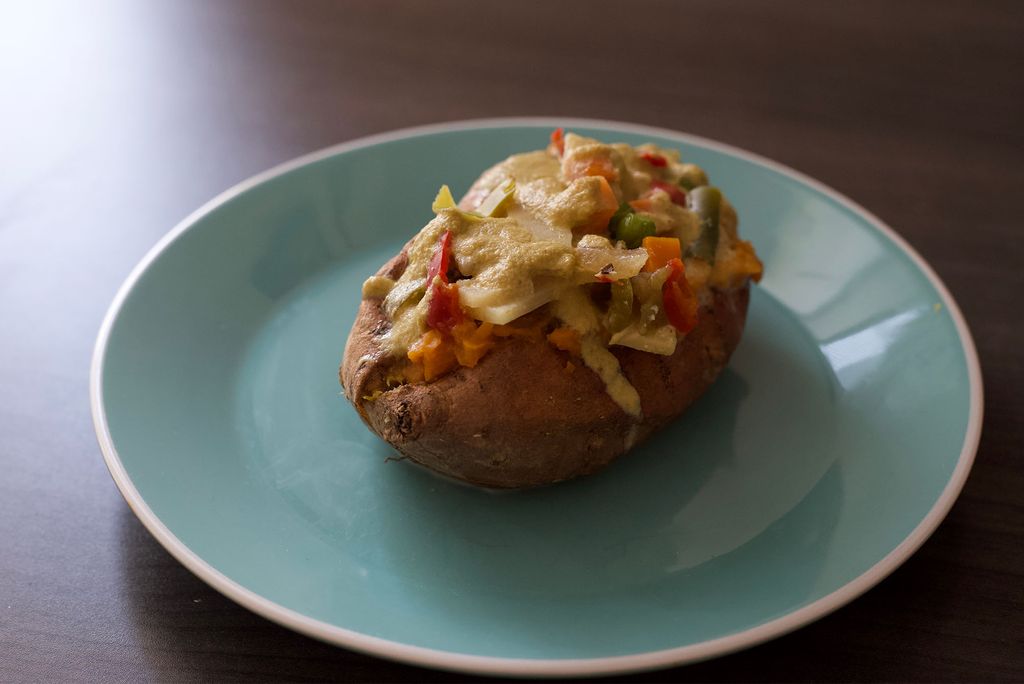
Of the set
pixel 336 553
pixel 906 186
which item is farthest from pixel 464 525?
pixel 906 186

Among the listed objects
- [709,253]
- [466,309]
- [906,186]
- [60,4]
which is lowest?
[906,186]

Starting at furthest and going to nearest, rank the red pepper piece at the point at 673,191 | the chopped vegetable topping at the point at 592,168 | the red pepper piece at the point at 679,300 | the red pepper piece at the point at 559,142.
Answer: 1. the red pepper piece at the point at 559,142
2. the red pepper piece at the point at 673,191
3. the chopped vegetable topping at the point at 592,168
4. the red pepper piece at the point at 679,300

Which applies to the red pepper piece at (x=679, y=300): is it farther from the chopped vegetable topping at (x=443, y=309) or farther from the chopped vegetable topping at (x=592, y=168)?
the chopped vegetable topping at (x=443, y=309)

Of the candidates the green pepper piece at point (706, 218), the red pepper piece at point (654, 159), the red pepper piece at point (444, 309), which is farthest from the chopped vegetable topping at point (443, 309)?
the red pepper piece at point (654, 159)

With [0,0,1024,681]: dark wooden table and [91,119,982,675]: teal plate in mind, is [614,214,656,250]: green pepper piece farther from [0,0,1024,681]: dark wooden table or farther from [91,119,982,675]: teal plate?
[0,0,1024,681]: dark wooden table

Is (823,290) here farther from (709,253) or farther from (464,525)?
(464,525)

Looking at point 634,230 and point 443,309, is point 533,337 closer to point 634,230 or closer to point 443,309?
point 443,309
